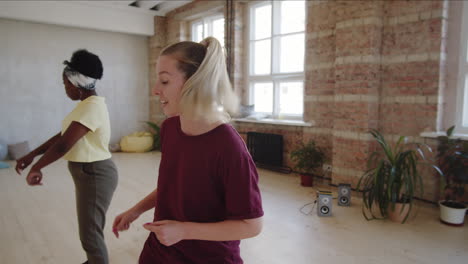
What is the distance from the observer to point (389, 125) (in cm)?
422

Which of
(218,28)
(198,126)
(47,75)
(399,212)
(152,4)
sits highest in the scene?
(152,4)

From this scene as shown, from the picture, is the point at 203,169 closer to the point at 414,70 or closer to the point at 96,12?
the point at 414,70

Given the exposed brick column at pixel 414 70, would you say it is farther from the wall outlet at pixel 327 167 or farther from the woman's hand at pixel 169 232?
the woman's hand at pixel 169 232

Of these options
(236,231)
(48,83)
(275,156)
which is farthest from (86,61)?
(48,83)

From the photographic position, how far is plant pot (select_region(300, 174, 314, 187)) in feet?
15.8

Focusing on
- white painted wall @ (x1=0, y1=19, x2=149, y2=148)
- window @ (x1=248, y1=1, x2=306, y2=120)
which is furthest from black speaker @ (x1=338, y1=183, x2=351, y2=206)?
white painted wall @ (x1=0, y1=19, x2=149, y2=148)

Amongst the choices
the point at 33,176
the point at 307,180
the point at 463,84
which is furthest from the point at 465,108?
the point at 33,176

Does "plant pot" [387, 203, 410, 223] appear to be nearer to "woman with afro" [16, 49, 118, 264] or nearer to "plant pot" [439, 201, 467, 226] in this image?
"plant pot" [439, 201, 467, 226]

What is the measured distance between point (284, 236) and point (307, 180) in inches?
71.0

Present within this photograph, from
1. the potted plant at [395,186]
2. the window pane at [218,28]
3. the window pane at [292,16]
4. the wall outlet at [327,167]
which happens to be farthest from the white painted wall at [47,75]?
the potted plant at [395,186]

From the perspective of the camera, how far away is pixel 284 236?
314cm

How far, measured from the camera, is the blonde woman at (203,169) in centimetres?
93

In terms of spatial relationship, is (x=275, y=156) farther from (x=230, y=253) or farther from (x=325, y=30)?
(x=230, y=253)

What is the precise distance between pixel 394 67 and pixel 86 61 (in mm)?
3673
